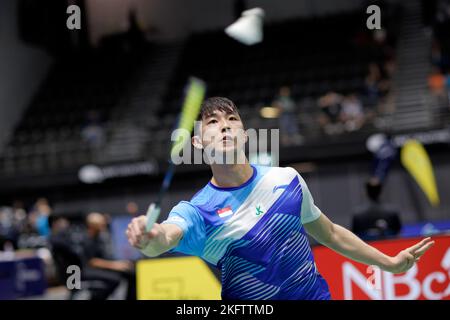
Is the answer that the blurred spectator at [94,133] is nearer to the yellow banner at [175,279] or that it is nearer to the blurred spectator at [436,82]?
the blurred spectator at [436,82]

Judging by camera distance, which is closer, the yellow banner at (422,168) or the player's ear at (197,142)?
the player's ear at (197,142)

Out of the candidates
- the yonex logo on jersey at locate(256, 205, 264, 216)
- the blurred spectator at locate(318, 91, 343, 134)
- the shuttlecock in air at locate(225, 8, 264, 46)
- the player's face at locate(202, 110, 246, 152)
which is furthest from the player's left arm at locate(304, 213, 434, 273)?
the blurred spectator at locate(318, 91, 343, 134)

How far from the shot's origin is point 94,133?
62.5 ft

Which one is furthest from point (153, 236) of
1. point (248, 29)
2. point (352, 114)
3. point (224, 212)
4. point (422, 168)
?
point (422, 168)

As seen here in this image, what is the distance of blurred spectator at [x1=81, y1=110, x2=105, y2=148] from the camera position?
1905cm

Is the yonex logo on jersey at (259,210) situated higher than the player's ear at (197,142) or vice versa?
the player's ear at (197,142)

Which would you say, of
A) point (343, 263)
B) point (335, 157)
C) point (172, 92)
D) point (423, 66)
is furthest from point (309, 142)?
point (343, 263)

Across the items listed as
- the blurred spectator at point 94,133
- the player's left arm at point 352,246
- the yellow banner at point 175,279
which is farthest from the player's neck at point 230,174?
the blurred spectator at point 94,133

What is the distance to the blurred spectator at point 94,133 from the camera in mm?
19047

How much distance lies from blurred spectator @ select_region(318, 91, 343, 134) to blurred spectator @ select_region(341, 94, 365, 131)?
13 centimetres

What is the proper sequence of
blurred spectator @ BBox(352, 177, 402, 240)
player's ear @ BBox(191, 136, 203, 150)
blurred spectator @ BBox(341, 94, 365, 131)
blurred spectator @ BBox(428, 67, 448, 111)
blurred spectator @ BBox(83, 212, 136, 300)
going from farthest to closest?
1. blurred spectator @ BBox(341, 94, 365, 131)
2. blurred spectator @ BBox(428, 67, 448, 111)
3. blurred spectator @ BBox(83, 212, 136, 300)
4. blurred spectator @ BBox(352, 177, 402, 240)
5. player's ear @ BBox(191, 136, 203, 150)

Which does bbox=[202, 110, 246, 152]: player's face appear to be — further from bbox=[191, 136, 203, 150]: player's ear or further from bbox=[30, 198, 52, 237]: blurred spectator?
bbox=[30, 198, 52, 237]: blurred spectator

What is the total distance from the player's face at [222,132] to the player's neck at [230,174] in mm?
89
